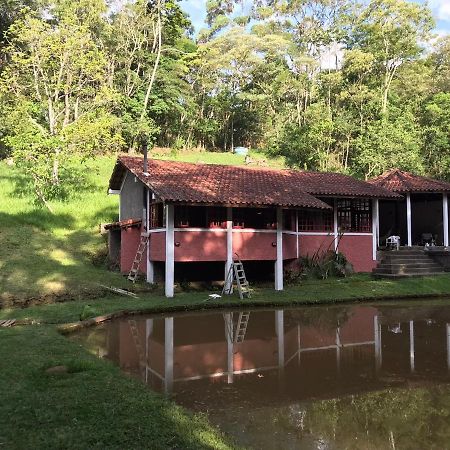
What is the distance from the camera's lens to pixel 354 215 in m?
18.9

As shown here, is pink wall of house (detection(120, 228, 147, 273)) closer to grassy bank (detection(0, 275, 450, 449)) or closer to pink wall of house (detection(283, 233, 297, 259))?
pink wall of house (detection(283, 233, 297, 259))

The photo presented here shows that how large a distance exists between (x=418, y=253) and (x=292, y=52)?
91.4 ft

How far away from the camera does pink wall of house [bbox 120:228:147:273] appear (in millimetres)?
16906

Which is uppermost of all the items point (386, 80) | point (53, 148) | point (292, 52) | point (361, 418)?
point (292, 52)

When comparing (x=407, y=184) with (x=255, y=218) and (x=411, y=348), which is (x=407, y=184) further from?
(x=411, y=348)

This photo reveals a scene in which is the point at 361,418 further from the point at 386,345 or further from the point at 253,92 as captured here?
the point at 253,92

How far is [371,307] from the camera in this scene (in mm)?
12805

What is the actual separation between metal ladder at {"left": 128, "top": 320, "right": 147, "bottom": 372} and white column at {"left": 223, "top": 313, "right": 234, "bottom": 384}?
1.23m

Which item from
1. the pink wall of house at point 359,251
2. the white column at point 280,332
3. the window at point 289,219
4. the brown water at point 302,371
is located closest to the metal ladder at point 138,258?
the brown water at point 302,371

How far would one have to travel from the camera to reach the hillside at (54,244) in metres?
13.6

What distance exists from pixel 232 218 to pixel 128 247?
14.4 ft

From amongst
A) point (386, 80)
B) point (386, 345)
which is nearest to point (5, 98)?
point (386, 345)

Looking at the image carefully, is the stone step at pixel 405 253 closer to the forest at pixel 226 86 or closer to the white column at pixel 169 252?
the white column at pixel 169 252

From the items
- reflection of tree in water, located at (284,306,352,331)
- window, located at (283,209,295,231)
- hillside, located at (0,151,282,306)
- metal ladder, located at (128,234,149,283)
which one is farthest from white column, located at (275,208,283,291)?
hillside, located at (0,151,282,306)
